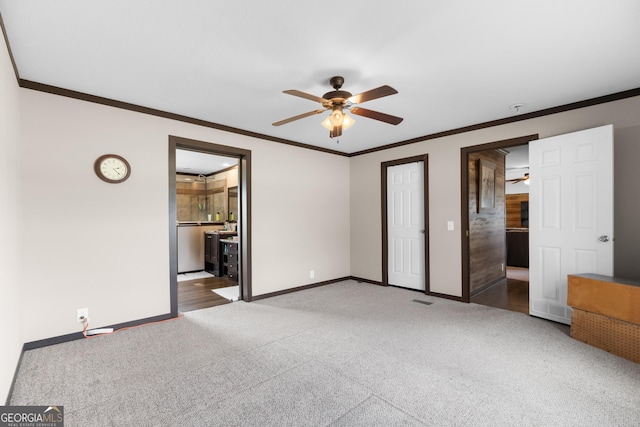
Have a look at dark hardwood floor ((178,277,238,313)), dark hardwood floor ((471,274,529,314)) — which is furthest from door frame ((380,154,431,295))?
dark hardwood floor ((178,277,238,313))

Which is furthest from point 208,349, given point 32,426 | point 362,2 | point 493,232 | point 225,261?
point 493,232

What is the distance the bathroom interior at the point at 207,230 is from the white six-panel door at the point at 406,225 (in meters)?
2.59

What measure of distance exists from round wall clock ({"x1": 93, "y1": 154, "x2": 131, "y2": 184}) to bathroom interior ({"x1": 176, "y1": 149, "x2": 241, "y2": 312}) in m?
1.56

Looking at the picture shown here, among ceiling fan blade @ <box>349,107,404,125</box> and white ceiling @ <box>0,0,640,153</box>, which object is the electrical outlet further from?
ceiling fan blade @ <box>349,107,404,125</box>

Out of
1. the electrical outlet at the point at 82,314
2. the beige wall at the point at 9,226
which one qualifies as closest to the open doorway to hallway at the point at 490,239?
the electrical outlet at the point at 82,314

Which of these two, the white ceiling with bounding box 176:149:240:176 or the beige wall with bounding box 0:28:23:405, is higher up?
the white ceiling with bounding box 176:149:240:176

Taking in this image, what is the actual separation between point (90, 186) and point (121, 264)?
2.82 feet

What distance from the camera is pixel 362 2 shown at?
1.80m

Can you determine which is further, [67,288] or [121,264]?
[121,264]

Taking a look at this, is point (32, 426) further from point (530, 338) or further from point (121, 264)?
point (530, 338)

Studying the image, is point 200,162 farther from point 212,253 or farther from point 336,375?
point 336,375

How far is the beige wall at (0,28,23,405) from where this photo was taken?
1.91 m

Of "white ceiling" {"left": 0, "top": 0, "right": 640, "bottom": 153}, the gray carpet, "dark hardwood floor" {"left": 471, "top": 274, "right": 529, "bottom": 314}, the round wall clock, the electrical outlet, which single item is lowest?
"dark hardwood floor" {"left": 471, "top": 274, "right": 529, "bottom": 314}

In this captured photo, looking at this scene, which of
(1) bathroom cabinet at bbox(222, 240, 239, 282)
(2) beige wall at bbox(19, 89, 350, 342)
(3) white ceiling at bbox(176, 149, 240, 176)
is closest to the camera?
(2) beige wall at bbox(19, 89, 350, 342)
